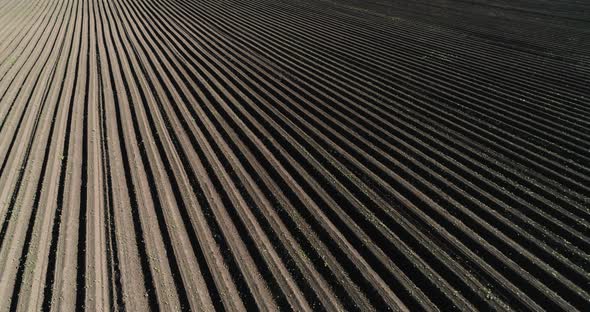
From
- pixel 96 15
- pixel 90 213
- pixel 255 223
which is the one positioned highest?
pixel 96 15

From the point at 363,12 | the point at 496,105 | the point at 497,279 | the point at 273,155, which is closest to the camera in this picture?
the point at 497,279

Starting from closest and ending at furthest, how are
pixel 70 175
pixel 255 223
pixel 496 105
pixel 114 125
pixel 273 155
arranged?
1. pixel 255 223
2. pixel 70 175
3. pixel 273 155
4. pixel 114 125
5. pixel 496 105

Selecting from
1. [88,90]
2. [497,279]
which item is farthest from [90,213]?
[497,279]

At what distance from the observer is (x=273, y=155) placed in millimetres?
4766

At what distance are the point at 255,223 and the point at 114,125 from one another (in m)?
3.03

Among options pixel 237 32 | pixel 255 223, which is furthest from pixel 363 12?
pixel 255 223

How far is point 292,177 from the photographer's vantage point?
14.4ft

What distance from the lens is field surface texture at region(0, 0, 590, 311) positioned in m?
3.15

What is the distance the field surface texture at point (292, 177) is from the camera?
3.15 meters

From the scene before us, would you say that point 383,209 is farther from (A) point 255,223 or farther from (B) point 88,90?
(B) point 88,90

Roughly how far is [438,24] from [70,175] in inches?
418

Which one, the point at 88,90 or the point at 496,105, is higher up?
the point at 88,90

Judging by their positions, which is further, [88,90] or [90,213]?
[88,90]

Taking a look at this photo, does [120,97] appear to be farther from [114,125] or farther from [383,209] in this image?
[383,209]
